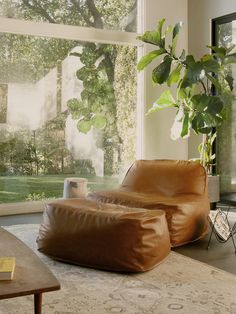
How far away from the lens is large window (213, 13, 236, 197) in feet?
18.9

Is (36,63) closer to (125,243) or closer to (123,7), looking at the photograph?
(123,7)

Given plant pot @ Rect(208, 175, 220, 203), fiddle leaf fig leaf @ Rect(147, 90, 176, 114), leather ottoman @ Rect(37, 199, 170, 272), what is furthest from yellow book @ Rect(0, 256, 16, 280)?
fiddle leaf fig leaf @ Rect(147, 90, 176, 114)

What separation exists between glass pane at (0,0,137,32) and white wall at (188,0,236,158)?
864mm

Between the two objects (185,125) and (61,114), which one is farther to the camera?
(61,114)

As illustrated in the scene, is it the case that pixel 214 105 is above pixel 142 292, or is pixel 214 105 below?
above

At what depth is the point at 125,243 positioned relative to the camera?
300cm

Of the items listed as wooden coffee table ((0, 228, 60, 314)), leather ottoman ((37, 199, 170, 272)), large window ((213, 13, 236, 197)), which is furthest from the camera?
large window ((213, 13, 236, 197))

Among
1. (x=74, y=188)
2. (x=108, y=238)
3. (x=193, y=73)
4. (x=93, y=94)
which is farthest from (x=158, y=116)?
(x=108, y=238)

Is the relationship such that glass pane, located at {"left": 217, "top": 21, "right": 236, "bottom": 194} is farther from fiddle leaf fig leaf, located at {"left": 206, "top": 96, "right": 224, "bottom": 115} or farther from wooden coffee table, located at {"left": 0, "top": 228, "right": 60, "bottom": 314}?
wooden coffee table, located at {"left": 0, "top": 228, "right": 60, "bottom": 314}

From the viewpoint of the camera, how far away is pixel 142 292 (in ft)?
8.72

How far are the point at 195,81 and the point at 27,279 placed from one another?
3709 mm

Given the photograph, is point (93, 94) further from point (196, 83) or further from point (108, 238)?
point (108, 238)

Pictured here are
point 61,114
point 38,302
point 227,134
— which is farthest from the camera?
point 227,134

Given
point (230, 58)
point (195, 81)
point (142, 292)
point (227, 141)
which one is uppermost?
point (230, 58)
